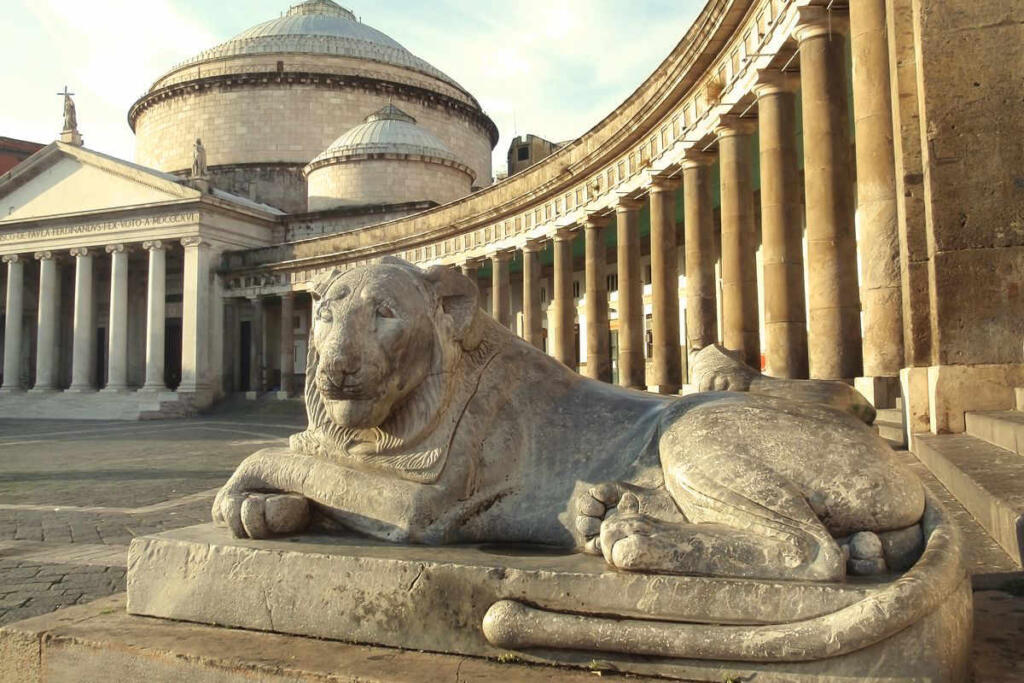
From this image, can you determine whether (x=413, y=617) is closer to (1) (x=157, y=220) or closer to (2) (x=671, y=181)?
(2) (x=671, y=181)

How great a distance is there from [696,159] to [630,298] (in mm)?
4429

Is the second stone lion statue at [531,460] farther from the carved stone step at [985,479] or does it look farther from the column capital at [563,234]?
the column capital at [563,234]

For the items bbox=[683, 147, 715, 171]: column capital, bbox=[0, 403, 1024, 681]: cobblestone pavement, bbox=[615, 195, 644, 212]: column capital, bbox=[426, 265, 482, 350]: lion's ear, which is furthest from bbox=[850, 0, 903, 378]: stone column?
bbox=[615, 195, 644, 212]: column capital

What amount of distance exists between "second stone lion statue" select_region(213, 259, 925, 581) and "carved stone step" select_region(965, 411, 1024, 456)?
3.10 meters

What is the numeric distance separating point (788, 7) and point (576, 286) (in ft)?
72.6

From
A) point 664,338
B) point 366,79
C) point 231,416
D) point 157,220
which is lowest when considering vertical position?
point 231,416

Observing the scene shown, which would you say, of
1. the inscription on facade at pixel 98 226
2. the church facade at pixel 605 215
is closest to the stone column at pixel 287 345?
the church facade at pixel 605 215

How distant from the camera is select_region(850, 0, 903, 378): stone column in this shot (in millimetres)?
8711

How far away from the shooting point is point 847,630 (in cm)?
201

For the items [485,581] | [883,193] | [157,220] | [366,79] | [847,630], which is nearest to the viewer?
[847,630]

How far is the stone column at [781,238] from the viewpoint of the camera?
1202 centimetres

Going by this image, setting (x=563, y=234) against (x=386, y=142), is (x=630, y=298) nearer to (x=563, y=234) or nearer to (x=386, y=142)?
(x=563, y=234)

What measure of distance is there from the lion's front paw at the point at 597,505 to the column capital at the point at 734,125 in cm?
1329

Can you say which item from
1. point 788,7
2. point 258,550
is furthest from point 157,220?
point 258,550
